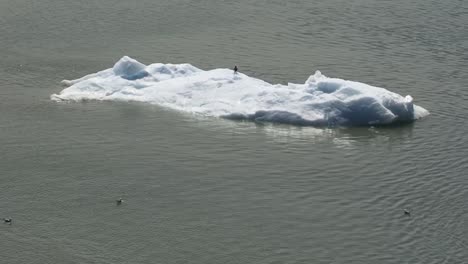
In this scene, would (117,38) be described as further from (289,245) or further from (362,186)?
(289,245)

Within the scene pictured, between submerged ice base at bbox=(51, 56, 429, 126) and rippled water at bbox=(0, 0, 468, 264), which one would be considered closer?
rippled water at bbox=(0, 0, 468, 264)

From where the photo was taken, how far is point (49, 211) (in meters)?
16.5

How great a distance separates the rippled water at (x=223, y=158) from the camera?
15617 mm

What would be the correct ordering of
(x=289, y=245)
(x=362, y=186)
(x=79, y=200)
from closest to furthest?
(x=289, y=245)
(x=79, y=200)
(x=362, y=186)

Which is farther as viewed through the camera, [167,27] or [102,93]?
[167,27]

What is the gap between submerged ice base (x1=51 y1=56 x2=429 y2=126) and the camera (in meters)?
22.0

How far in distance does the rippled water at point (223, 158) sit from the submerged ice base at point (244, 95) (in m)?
0.46

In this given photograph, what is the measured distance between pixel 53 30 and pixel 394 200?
54.9 ft

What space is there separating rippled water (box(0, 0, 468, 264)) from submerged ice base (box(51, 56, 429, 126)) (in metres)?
0.46

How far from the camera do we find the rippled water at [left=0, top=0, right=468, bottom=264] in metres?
15.6

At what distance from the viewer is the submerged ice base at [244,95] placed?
21984 millimetres

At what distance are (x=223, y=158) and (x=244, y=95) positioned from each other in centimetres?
376

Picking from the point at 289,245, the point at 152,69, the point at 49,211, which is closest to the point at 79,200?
the point at 49,211

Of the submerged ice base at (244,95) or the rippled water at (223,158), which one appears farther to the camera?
the submerged ice base at (244,95)
